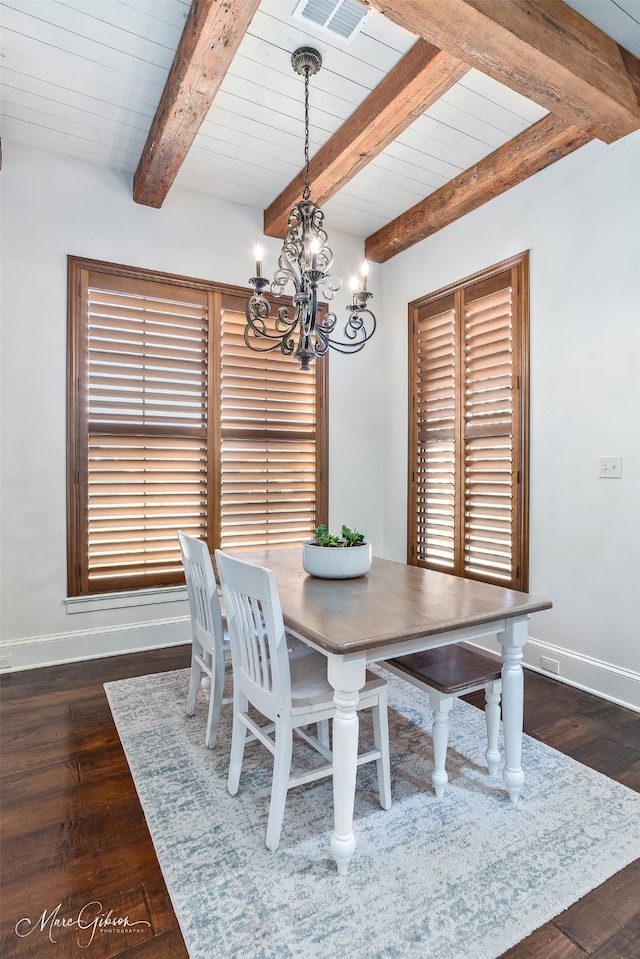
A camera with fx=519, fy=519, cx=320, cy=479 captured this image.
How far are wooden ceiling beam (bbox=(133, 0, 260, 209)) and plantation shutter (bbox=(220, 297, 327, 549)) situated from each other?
1022 millimetres

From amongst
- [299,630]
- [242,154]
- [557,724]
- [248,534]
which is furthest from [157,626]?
[242,154]

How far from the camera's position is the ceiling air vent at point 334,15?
210 cm

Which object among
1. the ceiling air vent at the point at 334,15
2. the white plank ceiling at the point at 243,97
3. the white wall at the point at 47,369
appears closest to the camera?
the ceiling air vent at the point at 334,15

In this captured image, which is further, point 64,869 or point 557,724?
point 557,724

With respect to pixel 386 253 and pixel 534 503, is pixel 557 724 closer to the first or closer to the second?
pixel 534 503

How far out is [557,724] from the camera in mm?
2426

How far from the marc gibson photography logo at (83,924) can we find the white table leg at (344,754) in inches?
21.8

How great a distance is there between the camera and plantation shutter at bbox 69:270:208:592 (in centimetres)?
333

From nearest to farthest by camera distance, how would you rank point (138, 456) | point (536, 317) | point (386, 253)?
1. point (536, 317)
2. point (138, 456)
3. point (386, 253)

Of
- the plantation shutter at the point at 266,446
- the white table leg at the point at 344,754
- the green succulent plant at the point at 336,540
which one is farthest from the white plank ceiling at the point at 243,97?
the white table leg at the point at 344,754

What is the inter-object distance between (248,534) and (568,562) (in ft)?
7.02

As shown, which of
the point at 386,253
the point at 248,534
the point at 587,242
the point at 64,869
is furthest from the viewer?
the point at 386,253

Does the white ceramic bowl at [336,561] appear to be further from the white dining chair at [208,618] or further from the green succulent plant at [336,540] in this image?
the white dining chair at [208,618]

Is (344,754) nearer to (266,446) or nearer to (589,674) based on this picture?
(589,674)
